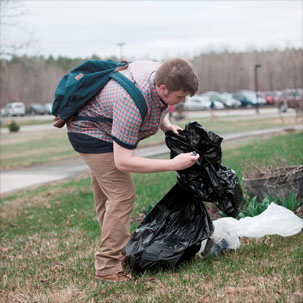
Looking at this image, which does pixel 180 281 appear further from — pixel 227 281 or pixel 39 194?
pixel 39 194

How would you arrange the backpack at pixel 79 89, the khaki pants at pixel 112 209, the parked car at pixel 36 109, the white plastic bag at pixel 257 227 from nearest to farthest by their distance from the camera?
the backpack at pixel 79 89, the khaki pants at pixel 112 209, the white plastic bag at pixel 257 227, the parked car at pixel 36 109

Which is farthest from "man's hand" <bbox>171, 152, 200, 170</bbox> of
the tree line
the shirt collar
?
the tree line

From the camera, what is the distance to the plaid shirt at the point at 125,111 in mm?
3039

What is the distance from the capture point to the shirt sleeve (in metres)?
3.03

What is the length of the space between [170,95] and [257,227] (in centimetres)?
140

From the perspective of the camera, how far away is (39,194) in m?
8.46

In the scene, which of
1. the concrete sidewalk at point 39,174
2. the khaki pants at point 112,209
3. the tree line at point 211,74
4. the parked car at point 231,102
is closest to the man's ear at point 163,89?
the khaki pants at point 112,209

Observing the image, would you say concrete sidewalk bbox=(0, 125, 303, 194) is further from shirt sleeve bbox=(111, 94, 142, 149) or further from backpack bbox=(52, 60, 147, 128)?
shirt sleeve bbox=(111, 94, 142, 149)

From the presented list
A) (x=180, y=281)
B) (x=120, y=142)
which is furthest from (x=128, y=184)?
(x=180, y=281)

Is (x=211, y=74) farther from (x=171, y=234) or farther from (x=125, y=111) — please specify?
(x=125, y=111)

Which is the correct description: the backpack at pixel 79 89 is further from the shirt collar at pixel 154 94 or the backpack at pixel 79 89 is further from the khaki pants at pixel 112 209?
the khaki pants at pixel 112 209

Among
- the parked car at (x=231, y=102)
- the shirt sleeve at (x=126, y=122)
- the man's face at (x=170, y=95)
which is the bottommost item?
the parked car at (x=231, y=102)

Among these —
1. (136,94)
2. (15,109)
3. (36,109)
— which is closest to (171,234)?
(136,94)

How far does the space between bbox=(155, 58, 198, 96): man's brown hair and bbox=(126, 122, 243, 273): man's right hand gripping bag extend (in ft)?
1.85
